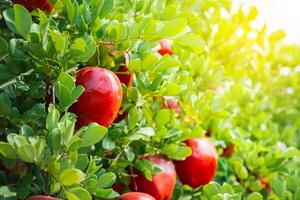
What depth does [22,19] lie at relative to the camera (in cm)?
82

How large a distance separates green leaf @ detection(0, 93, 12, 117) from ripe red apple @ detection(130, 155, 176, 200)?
10.9 inches

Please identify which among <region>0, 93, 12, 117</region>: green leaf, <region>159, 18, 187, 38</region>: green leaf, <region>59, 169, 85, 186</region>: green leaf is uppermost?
<region>159, 18, 187, 38</region>: green leaf

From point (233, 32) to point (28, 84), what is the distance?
2.90ft

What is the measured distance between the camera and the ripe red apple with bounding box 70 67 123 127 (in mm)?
860

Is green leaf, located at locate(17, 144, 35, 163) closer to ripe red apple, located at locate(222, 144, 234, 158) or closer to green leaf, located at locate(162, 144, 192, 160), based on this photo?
green leaf, located at locate(162, 144, 192, 160)

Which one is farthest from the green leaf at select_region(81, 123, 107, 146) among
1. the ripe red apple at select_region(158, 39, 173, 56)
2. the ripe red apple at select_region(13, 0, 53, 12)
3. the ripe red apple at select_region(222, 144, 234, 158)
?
the ripe red apple at select_region(222, 144, 234, 158)

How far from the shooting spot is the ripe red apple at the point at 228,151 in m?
1.41

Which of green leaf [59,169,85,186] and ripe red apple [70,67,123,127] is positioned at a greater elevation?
ripe red apple [70,67,123,127]

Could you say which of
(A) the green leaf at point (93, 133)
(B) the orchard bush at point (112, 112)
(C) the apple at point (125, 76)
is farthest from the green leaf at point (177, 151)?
(A) the green leaf at point (93, 133)

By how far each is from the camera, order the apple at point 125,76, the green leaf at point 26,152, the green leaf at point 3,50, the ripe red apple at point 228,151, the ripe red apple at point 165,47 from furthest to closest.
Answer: the ripe red apple at point 228,151 < the ripe red apple at point 165,47 < the apple at point 125,76 < the green leaf at point 3,50 < the green leaf at point 26,152

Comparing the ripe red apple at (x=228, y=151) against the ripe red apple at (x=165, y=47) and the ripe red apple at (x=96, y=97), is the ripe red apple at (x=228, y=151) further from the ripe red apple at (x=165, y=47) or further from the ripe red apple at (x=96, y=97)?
the ripe red apple at (x=96, y=97)

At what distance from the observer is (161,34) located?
92 cm

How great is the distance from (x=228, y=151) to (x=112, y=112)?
1.98 ft

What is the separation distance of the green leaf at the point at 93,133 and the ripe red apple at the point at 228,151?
0.66 metres
